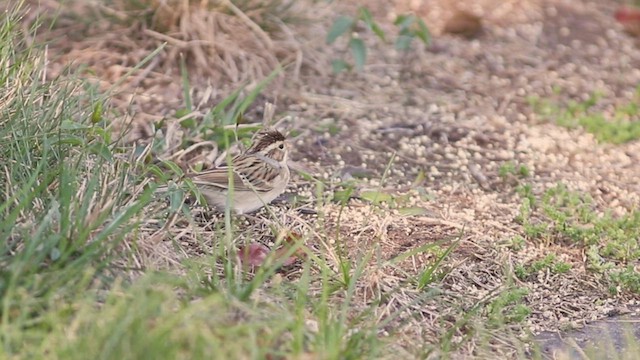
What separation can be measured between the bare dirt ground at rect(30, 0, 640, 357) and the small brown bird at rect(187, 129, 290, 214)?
0.14 metres

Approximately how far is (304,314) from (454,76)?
390 cm

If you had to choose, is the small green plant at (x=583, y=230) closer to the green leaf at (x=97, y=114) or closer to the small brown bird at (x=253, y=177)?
the small brown bird at (x=253, y=177)

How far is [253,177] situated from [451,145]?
1.55 meters

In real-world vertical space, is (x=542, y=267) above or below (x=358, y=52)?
below

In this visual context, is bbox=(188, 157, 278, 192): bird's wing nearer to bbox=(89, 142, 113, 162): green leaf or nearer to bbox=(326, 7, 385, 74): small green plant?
bbox=(89, 142, 113, 162): green leaf

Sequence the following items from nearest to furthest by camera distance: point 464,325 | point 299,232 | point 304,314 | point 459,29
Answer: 1. point 304,314
2. point 464,325
3. point 299,232
4. point 459,29

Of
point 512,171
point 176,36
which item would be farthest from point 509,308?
point 176,36

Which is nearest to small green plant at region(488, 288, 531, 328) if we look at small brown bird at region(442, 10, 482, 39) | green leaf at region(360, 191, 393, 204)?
green leaf at region(360, 191, 393, 204)

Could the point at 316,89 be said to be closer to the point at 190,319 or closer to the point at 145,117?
the point at 145,117

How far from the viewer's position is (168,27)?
684 cm

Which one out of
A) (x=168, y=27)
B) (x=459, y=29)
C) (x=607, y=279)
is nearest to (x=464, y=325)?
(x=607, y=279)

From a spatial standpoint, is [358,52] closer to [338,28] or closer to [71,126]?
[338,28]

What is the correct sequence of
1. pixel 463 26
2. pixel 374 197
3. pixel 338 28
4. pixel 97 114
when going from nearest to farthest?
pixel 97 114
pixel 374 197
pixel 338 28
pixel 463 26

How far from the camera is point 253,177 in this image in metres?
5.27
